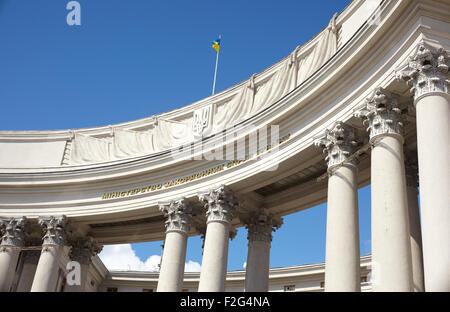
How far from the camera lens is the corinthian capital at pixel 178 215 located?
38062mm

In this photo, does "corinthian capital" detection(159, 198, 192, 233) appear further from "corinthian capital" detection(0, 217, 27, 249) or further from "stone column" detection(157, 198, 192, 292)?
"corinthian capital" detection(0, 217, 27, 249)

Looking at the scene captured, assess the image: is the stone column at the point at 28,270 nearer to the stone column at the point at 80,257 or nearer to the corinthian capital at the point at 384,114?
the stone column at the point at 80,257

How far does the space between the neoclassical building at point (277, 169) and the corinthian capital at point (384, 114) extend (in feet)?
0.22

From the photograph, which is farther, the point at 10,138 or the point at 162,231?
the point at 10,138

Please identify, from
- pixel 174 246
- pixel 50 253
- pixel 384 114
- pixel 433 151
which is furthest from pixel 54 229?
pixel 433 151

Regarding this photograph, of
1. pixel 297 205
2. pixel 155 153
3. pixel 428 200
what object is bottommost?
Answer: pixel 428 200

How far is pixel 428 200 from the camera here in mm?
20031

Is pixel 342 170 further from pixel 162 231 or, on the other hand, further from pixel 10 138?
pixel 10 138

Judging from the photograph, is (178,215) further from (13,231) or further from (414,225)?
(414,225)

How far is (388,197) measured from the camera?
2292 centimetres

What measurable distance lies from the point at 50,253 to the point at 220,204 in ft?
52.6

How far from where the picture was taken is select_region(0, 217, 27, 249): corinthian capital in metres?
43.9

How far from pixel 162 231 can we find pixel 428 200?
29.9 m
